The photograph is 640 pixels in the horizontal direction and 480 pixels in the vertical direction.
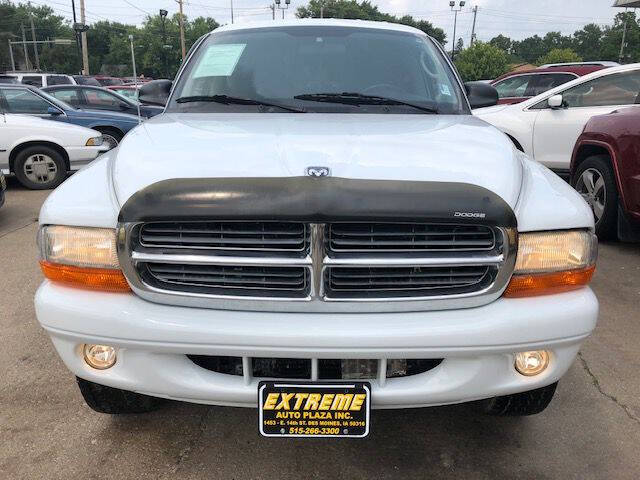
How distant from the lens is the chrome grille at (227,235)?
6.06 ft

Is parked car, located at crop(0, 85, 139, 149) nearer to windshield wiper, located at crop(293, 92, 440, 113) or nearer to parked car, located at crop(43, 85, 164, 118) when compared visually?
parked car, located at crop(43, 85, 164, 118)

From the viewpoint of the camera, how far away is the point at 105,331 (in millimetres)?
1871

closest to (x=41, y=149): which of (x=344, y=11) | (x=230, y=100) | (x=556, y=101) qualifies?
(x=230, y=100)

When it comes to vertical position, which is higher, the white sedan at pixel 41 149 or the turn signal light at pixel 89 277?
the turn signal light at pixel 89 277

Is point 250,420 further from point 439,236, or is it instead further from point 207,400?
point 439,236

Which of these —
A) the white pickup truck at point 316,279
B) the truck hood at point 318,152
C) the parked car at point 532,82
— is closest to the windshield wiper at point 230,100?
the truck hood at point 318,152

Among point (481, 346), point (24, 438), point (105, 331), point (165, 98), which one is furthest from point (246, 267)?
point (165, 98)

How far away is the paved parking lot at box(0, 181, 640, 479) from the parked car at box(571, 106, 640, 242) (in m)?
2.04

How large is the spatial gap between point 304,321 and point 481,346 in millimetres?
576

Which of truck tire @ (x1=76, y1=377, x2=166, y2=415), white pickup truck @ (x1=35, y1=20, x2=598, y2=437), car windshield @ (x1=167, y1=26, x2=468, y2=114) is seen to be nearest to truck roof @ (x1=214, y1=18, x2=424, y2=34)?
car windshield @ (x1=167, y1=26, x2=468, y2=114)

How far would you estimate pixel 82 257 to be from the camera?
1936 millimetres

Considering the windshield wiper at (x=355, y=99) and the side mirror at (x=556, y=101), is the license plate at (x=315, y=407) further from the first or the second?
the side mirror at (x=556, y=101)

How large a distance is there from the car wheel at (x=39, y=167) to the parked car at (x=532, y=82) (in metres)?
7.59

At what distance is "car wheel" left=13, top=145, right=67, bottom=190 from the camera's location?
8.05 m
